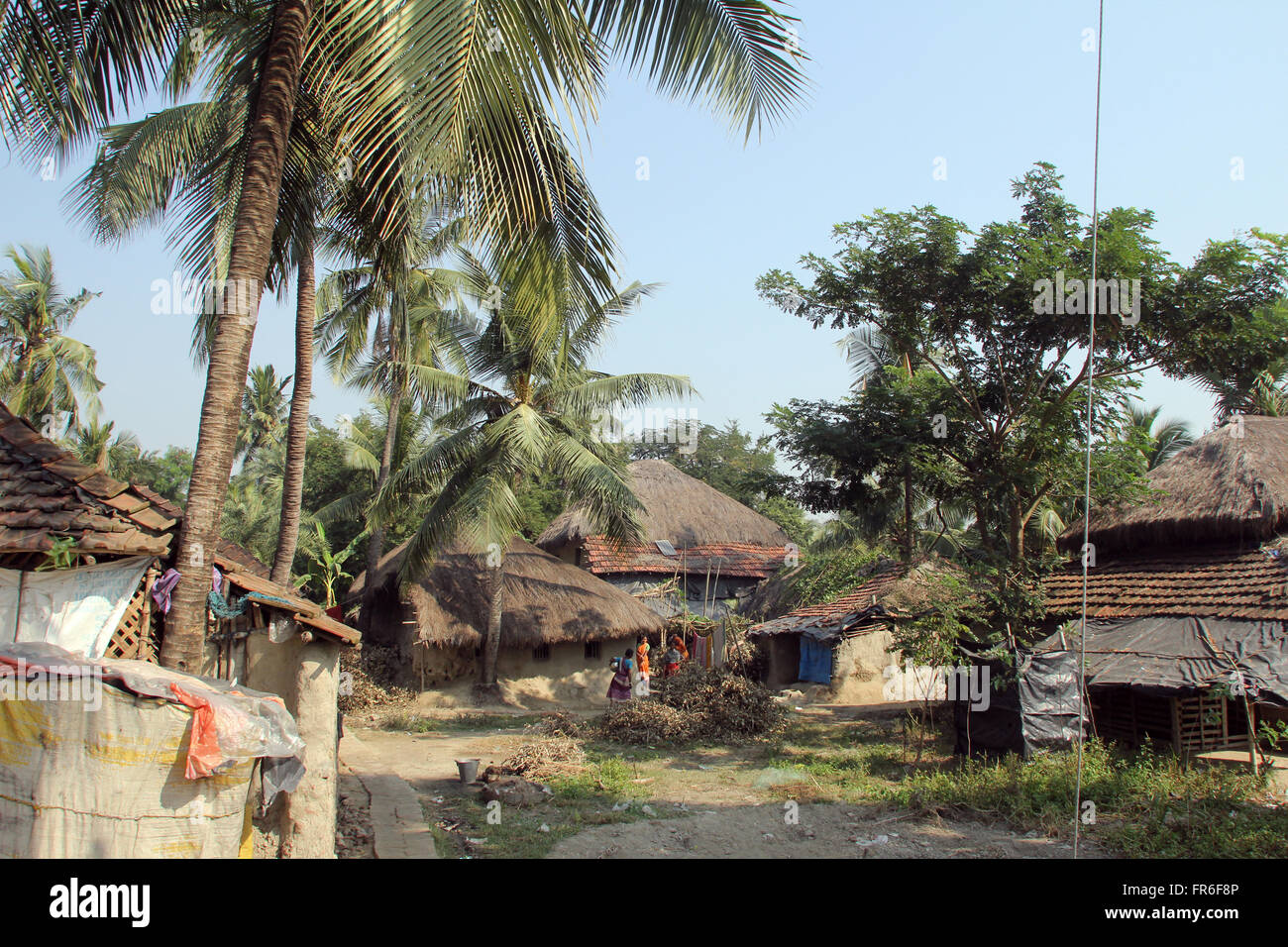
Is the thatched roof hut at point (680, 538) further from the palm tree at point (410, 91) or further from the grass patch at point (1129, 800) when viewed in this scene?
the palm tree at point (410, 91)

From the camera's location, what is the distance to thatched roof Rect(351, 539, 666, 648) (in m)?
18.5

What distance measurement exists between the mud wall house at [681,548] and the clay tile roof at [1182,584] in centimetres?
1028

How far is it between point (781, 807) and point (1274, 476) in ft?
28.9

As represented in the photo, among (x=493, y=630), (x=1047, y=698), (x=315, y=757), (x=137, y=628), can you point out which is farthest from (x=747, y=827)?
(x=493, y=630)

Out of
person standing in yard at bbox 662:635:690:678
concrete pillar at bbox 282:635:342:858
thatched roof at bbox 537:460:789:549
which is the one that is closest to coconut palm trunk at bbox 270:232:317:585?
concrete pillar at bbox 282:635:342:858

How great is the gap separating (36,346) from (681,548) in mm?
19168

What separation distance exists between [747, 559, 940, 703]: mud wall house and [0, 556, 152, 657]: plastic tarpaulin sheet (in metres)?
14.4

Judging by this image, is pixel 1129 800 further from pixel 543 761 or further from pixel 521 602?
Result: pixel 521 602

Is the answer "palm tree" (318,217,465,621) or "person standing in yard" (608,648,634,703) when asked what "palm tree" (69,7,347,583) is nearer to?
"palm tree" (318,217,465,621)

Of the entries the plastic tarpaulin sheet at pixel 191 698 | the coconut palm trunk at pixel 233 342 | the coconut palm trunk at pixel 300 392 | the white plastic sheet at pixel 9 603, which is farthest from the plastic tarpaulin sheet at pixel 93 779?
the coconut palm trunk at pixel 300 392

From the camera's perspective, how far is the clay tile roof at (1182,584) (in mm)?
11289

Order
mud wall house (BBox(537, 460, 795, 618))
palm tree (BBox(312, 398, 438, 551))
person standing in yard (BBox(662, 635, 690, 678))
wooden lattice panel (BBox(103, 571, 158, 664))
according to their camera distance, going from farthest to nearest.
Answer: mud wall house (BBox(537, 460, 795, 618)) → palm tree (BBox(312, 398, 438, 551)) → person standing in yard (BBox(662, 635, 690, 678)) → wooden lattice panel (BBox(103, 571, 158, 664))

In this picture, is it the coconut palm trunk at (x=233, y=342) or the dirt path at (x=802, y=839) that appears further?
the dirt path at (x=802, y=839)
